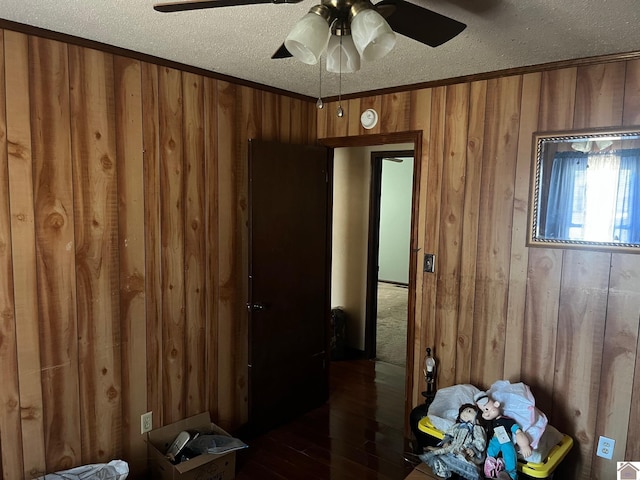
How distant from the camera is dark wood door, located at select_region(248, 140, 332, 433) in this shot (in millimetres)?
2891

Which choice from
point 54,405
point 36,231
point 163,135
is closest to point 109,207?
point 36,231

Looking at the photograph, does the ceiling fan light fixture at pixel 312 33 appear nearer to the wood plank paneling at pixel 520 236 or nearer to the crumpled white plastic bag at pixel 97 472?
the wood plank paneling at pixel 520 236

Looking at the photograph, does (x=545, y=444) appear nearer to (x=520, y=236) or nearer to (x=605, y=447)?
(x=605, y=447)

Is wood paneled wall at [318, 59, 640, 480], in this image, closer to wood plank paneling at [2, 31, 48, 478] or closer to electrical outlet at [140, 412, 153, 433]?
electrical outlet at [140, 412, 153, 433]

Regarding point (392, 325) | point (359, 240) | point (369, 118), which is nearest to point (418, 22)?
point (369, 118)

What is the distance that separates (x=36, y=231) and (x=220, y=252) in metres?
1.03

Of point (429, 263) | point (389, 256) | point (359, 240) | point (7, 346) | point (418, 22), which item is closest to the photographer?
point (418, 22)

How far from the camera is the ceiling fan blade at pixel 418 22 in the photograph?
1286 millimetres

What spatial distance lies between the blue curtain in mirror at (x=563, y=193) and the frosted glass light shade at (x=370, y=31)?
1581mm

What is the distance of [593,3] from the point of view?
1.63 m

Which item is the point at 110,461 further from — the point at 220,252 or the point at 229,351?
the point at 220,252

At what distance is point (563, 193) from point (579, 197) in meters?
0.08

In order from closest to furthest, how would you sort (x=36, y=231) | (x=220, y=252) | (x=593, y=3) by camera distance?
1. (x=593, y=3)
2. (x=36, y=231)
3. (x=220, y=252)

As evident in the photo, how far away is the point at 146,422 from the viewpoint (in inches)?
98.9
